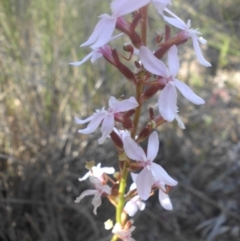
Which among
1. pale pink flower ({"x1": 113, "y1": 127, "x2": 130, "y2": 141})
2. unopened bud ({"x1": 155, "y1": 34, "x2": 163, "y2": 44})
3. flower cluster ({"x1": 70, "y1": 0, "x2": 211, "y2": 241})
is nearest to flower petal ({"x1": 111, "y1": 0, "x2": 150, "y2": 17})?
flower cluster ({"x1": 70, "y1": 0, "x2": 211, "y2": 241})

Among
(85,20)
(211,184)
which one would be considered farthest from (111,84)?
(211,184)

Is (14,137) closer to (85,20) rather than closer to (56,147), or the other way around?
(56,147)

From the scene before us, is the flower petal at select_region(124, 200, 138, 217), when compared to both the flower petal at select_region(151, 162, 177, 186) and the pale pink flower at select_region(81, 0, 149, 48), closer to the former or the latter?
the flower petal at select_region(151, 162, 177, 186)

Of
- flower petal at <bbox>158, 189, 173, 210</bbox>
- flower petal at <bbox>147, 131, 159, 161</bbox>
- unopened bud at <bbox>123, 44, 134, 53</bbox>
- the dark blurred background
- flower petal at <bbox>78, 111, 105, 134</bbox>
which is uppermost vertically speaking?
unopened bud at <bbox>123, 44, 134, 53</bbox>

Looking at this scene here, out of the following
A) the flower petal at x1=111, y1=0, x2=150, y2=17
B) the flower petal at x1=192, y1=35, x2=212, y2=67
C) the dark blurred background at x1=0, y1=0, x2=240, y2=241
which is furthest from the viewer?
the dark blurred background at x1=0, y1=0, x2=240, y2=241

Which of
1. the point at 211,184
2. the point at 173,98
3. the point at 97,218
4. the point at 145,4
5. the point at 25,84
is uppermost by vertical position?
the point at 145,4
